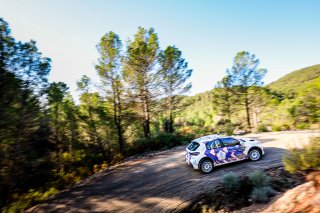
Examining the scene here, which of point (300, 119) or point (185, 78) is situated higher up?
point (185, 78)

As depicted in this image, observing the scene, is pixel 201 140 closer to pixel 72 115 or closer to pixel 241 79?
pixel 72 115

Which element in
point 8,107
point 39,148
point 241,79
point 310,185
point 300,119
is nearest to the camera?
point 310,185

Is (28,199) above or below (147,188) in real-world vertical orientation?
below

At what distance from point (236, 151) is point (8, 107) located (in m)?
11.7

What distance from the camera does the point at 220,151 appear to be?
1013 centimetres

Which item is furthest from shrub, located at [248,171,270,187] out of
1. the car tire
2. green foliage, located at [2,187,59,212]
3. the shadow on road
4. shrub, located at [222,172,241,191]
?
green foliage, located at [2,187,59,212]

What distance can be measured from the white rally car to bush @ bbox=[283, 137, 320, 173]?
345cm

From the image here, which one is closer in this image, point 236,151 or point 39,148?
point 236,151

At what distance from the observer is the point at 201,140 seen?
10.5 m

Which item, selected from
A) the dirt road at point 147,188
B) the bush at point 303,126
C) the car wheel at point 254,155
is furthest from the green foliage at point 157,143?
the bush at point 303,126

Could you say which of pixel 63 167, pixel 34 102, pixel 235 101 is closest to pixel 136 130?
pixel 63 167

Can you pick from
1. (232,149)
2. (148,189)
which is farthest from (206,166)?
(148,189)

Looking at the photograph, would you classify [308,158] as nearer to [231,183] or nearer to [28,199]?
[231,183]

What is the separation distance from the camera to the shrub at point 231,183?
799cm
